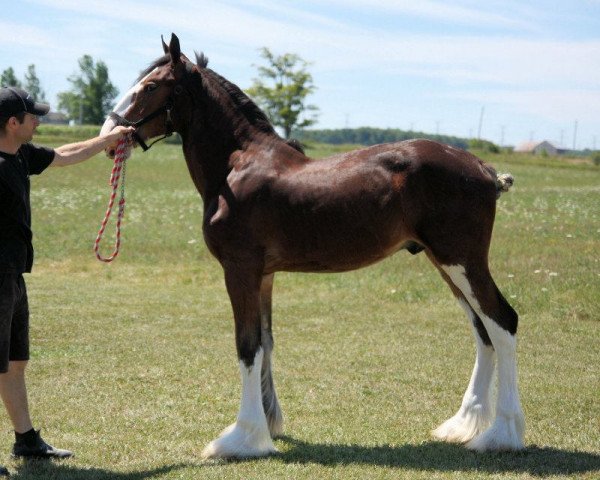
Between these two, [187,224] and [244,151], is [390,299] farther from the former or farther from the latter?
[187,224]

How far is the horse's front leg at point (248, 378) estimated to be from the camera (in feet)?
17.3

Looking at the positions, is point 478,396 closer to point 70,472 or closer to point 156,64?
point 70,472

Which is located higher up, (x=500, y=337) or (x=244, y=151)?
(x=244, y=151)

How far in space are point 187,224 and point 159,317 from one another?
30.1ft

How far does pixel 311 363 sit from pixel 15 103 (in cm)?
435

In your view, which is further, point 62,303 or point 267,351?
point 62,303

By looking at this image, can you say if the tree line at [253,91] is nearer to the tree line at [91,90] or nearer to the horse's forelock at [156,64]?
the tree line at [91,90]

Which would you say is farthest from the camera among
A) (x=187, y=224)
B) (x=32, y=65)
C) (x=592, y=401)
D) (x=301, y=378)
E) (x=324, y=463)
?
(x=32, y=65)

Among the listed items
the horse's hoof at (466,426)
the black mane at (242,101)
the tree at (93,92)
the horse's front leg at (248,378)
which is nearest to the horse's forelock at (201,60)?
the black mane at (242,101)

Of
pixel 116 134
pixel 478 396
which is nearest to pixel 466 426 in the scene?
pixel 478 396

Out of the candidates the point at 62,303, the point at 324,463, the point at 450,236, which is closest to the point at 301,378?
the point at 324,463

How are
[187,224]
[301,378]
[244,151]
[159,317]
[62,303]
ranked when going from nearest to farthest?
1. [244,151]
2. [301,378]
3. [159,317]
4. [62,303]
5. [187,224]

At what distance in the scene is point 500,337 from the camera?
5.33m

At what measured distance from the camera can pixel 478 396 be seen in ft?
18.7
